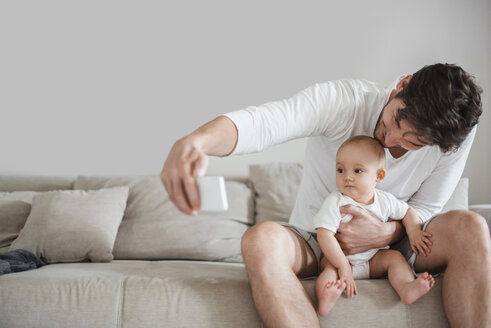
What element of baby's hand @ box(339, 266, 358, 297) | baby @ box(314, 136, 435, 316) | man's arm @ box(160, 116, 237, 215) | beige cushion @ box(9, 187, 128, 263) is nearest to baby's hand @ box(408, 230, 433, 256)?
baby @ box(314, 136, 435, 316)

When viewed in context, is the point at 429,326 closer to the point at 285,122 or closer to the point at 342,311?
the point at 342,311

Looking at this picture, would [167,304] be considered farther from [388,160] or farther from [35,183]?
[35,183]

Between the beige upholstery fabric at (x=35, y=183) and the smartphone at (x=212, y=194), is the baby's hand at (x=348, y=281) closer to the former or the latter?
the smartphone at (x=212, y=194)

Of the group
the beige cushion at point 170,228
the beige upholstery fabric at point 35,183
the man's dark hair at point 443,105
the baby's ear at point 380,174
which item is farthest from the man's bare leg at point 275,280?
the beige upholstery fabric at point 35,183

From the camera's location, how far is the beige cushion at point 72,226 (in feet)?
5.72

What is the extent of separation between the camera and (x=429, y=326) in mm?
1184

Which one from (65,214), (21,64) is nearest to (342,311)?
(65,214)

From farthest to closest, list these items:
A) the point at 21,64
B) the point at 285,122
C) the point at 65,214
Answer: the point at 21,64 → the point at 65,214 → the point at 285,122

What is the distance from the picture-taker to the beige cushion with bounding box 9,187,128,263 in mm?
1743

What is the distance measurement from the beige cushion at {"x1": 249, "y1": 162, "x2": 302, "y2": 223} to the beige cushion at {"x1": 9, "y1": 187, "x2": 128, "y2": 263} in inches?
26.5

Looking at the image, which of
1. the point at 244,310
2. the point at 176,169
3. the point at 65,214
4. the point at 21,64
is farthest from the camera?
the point at 21,64

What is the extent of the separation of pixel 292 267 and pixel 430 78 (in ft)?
2.09

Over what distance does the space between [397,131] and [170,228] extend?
118 centimetres

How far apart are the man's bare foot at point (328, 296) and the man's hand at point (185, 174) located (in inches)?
21.9
